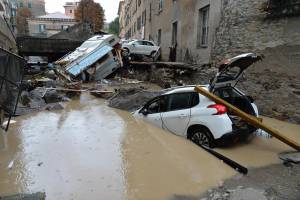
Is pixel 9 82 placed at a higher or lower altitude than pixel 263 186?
higher

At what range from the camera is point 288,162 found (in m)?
6.84

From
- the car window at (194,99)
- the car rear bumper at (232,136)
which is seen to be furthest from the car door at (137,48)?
the car rear bumper at (232,136)

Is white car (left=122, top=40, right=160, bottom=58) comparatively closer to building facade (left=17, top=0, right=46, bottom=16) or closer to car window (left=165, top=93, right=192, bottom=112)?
car window (left=165, top=93, right=192, bottom=112)

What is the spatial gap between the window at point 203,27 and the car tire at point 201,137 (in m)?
9.22

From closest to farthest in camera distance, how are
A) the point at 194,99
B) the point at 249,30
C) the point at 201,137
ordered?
the point at 201,137
the point at 194,99
the point at 249,30

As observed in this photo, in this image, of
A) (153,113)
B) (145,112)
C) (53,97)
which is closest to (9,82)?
(145,112)

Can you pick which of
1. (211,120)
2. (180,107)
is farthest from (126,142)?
(211,120)

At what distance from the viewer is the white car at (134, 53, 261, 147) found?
285 inches

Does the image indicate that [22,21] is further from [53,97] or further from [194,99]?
[194,99]

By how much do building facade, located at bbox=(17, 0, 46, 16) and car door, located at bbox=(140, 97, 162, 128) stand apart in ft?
288

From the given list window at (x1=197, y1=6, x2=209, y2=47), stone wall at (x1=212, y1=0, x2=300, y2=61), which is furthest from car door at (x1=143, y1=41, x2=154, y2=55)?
stone wall at (x1=212, y1=0, x2=300, y2=61)

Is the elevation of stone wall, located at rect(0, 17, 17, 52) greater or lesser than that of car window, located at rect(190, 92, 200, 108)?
greater

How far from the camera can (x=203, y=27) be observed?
1680 cm

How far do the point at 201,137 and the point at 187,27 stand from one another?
12260 mm
